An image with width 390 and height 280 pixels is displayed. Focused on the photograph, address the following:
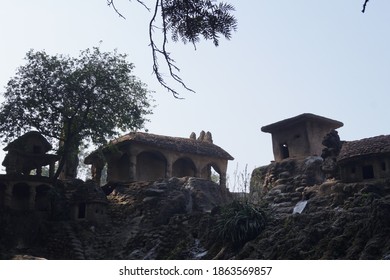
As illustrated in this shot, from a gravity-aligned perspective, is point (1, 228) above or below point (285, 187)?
below

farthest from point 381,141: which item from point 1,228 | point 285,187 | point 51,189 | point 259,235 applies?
point 1,228

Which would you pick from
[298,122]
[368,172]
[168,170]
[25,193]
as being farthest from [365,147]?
[25,193]

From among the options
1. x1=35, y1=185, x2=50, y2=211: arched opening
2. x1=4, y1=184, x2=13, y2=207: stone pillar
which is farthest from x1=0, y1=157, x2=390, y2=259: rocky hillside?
x1=35, y1=185, x2=50, y2=211: arched opening

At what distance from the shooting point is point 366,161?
24234 millimetres

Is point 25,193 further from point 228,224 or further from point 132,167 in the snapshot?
point 228,224

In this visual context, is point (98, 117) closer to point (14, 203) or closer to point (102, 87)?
point (102, 87)

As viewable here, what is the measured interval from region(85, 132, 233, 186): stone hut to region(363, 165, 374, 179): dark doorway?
1294 centimetres

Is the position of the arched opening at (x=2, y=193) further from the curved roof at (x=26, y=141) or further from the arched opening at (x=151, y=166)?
the arched opening at (x=151, y=166)

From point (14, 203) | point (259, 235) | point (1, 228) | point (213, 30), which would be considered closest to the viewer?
point (213, 30)

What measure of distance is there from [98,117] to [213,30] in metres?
22.0

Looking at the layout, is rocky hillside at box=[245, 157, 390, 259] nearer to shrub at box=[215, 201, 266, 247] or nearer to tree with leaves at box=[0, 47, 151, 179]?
shrub at box=[215, 201, 266, 247]

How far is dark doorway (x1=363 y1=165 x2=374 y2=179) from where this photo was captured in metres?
24.5

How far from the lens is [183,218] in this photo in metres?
23.5

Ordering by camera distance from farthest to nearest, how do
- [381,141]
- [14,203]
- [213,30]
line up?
1. [14,203]
2. [381,141]
3. [213,30]
